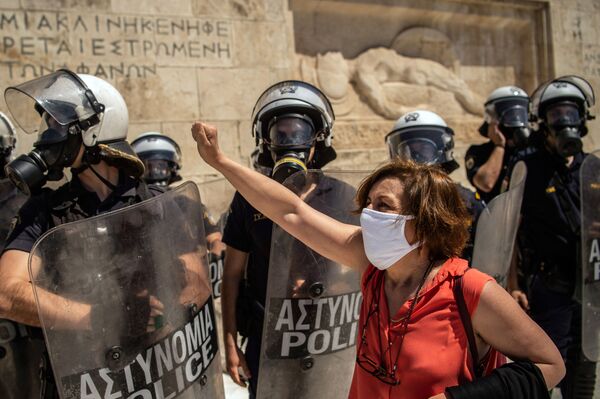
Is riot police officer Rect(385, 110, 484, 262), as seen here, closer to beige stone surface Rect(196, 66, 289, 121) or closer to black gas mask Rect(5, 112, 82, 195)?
black gas mask Rect(5, 112, 82, 195)

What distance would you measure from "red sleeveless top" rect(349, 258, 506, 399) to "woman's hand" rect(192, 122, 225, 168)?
807 millimetres

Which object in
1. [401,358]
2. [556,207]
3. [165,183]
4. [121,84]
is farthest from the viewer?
[121,84]

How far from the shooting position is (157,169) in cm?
457

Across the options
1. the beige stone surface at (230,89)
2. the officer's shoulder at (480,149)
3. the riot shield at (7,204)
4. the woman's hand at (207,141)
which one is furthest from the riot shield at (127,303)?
the beige stone surface at (230,89)

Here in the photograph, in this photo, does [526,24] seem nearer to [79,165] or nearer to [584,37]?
[584,37]

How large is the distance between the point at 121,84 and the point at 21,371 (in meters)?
3.60

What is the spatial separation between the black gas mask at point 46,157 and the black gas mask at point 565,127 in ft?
9.02

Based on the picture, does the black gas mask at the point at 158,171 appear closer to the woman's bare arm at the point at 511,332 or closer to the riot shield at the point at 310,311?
the riot shield at the point at 310,311

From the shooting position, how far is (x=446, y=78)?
321 inches

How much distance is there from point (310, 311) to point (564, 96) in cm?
246

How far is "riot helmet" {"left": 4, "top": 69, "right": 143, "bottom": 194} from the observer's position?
2326 millimetres

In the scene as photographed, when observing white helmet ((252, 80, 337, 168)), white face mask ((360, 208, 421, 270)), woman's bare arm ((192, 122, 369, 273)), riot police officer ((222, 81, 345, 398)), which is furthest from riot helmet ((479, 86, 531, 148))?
white face mask ((360, 208, 421, 270))

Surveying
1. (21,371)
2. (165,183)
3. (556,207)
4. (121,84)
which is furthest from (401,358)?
(121,84)

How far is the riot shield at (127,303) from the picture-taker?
170 centimetres
